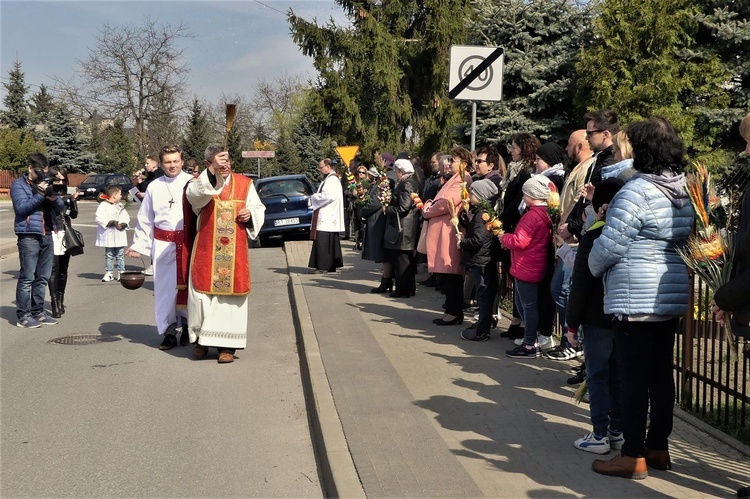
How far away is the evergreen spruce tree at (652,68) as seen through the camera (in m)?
14.7

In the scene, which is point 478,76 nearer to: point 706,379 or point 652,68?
point 706,379

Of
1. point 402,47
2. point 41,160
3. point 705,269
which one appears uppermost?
point 402,47

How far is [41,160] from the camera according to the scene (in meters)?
10.9

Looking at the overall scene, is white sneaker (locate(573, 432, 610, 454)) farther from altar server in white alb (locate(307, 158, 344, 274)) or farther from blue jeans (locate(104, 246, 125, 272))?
blue jeans (locate(104, 246, 125, 272))

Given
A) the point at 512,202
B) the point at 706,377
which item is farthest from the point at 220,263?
the point at 706,377

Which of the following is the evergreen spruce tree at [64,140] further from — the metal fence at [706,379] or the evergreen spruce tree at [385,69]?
the metal fence at [706,379]

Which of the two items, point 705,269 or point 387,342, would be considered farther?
point 387,342

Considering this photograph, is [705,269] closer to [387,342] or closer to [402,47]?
[387,342]

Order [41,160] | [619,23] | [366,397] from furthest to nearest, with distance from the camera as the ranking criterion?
[619,23] < [41,160] < [366,397]

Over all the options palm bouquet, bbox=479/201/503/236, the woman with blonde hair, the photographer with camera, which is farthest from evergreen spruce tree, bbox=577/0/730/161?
the photographer with camera

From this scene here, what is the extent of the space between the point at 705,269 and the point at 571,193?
2.80m

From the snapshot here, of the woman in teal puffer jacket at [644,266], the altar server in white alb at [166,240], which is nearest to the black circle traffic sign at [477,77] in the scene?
the altar server in white alb at [166,240]

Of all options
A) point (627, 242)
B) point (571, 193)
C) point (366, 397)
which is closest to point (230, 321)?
point (366, 397)

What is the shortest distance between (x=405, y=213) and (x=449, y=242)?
253 cm
